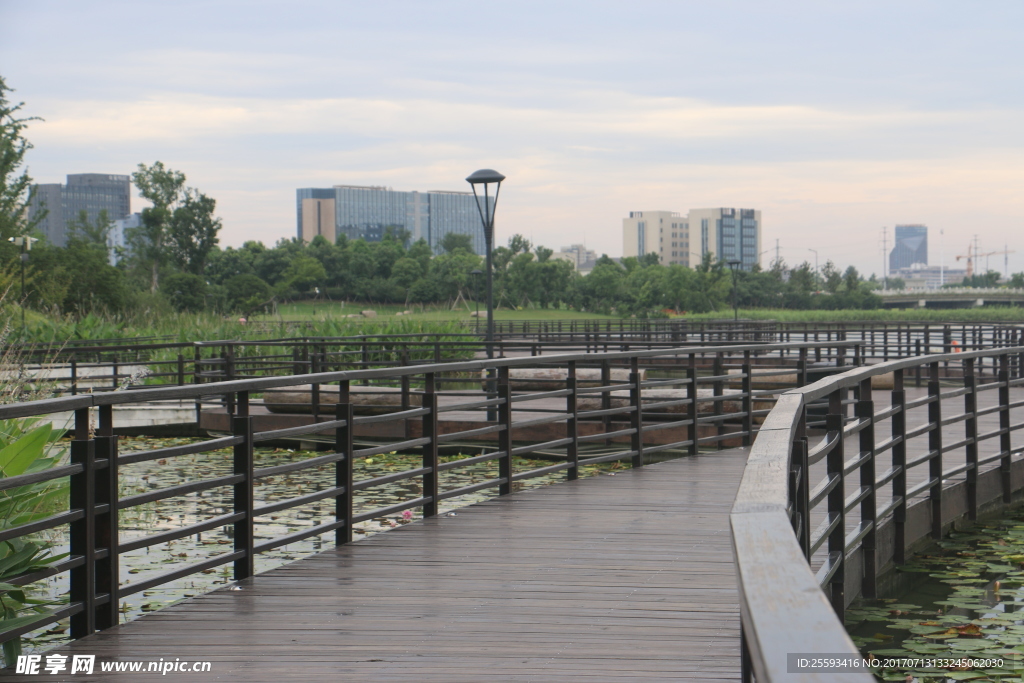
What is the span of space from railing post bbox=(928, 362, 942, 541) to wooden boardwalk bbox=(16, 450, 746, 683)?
6.02ft

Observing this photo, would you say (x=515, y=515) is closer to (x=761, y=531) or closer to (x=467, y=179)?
(x=761, y=531)

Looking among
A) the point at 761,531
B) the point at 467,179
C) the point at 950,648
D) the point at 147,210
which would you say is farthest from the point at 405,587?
the point at 147,210

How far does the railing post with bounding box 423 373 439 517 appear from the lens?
260 inches

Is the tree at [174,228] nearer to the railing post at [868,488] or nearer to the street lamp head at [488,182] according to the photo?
the street lamp head at [488,182]

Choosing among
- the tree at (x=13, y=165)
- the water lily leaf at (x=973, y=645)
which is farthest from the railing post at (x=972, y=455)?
the tree at (x=13, y=165)

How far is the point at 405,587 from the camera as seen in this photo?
4906 millimetres

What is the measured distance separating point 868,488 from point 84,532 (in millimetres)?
4116

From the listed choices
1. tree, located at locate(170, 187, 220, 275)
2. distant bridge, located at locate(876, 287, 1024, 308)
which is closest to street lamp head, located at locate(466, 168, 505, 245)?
tree, located at locate(170, 187, 220, 275)

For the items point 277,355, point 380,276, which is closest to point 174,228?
point 380,276

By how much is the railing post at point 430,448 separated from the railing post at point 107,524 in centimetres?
253

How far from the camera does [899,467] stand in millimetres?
6535

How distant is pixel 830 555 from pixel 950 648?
93 cm

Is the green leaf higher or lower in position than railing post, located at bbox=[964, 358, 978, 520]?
higher

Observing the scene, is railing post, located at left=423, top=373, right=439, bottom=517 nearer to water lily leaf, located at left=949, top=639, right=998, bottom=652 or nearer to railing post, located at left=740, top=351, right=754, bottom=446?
water lily leaf, located at left=949, top=639, right=998, bottom=652
